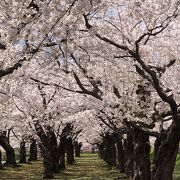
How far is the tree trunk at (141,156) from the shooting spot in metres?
17.9

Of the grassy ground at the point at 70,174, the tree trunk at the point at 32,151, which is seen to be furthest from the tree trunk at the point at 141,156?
the tree trunk at the point at 32,151

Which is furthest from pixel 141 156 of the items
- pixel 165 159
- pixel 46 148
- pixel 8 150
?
pixel 8 150

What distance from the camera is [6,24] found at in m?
8.81

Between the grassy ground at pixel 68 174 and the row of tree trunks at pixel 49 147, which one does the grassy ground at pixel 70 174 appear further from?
the row of tree trunks at pixel 49 147

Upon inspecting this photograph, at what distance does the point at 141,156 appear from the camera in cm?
1817

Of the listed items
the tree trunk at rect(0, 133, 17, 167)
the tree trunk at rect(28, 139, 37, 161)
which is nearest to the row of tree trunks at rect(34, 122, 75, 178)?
the tree trunk at rect(0, 133, 17, 167)

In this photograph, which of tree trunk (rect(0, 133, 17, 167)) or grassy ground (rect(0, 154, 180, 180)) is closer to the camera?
grassy ground (rect(0, 154, 180, 180))

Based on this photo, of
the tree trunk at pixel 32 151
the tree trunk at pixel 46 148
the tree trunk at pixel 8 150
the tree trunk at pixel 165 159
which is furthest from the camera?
the tree trunk at pixel 32 151

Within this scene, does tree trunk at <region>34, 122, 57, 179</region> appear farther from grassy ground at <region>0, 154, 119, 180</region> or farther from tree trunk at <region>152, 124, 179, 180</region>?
tree trunk at <region>152, 124, 179, 180</region>

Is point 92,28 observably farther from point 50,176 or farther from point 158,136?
point 50,176

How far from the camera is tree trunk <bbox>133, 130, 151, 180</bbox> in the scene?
1786 cm

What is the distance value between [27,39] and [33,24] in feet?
2.21

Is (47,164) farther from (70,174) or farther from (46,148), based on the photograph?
(70,174)

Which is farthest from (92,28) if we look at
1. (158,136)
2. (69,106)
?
(69,106)
